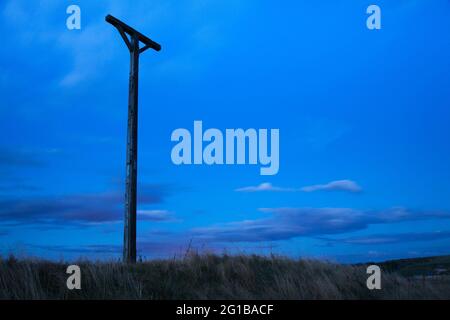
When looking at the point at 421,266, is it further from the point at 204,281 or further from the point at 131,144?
the point at 131,144

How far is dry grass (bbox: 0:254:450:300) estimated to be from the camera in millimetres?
8273

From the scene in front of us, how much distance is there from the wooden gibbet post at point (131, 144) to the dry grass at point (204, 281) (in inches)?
56.2

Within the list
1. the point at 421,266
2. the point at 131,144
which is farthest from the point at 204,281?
the point at 421,266

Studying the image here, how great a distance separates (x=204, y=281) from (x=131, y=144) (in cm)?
443

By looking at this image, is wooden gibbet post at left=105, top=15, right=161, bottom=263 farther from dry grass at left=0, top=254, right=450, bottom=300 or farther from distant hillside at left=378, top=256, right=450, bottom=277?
distant hillside at left=378, top=256, right=450, bottom=277

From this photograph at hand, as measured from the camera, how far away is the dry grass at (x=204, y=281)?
8.27 m

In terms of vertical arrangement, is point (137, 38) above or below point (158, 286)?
above

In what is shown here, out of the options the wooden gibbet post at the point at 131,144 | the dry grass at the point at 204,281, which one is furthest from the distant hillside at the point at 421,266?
the wooden gibbet post at the point at 131,144

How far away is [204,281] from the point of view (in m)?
9.48

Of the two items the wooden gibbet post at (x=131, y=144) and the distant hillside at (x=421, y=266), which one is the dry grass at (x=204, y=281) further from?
the distant hillside at (x=421, y=266)

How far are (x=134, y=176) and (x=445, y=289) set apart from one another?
7.85m
